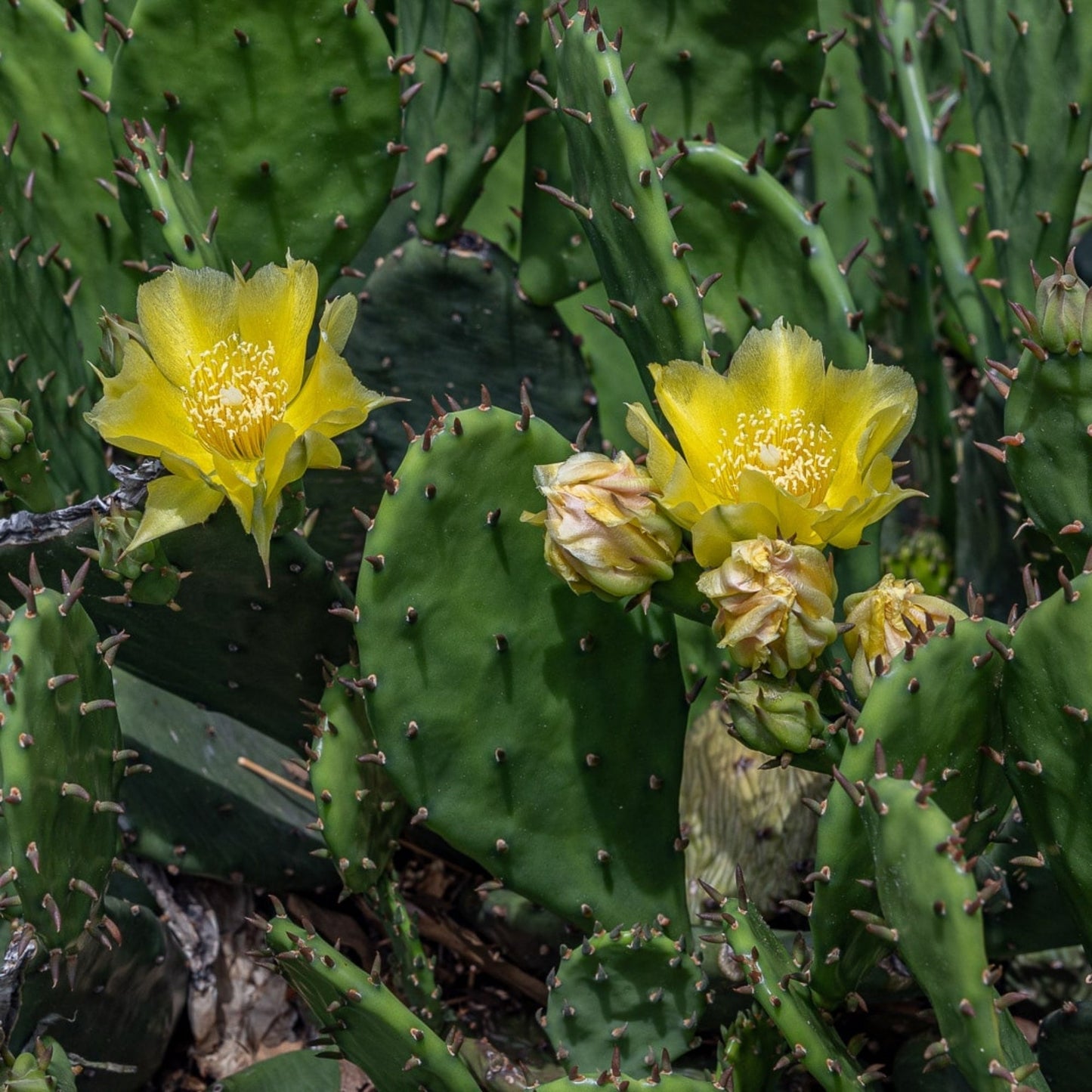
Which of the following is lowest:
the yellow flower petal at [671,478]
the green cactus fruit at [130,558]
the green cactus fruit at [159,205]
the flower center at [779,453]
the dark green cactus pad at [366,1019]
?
the dark green cactus pad at [366,1019]

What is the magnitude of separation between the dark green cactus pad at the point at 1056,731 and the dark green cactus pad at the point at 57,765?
775mm

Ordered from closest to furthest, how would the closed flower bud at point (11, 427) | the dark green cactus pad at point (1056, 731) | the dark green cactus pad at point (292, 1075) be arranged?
the dark green cactus pad at point (1056, 731)
the closed flower bud at point (11, 427)
the dark green cactus pad at point (292, 1075)

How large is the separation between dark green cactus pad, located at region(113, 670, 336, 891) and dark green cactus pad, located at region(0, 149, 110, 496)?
29 cm

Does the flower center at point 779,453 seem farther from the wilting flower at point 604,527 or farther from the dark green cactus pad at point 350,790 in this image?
the dark green cactus pad at point 350,790

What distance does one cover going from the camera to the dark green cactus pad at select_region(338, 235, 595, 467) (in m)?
1.65

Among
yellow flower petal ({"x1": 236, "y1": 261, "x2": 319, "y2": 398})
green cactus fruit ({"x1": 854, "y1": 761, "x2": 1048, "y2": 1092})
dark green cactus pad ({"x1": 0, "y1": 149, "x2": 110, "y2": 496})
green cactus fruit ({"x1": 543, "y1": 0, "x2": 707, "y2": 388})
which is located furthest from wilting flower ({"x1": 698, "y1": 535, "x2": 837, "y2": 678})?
dark green cactus pad ({"x1": 0, "y1": 149, "x2": 110, "y2": 496})

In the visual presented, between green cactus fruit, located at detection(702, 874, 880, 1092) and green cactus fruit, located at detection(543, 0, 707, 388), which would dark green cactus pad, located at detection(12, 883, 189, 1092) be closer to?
green cactus fruit, located at detection(702, 874, 880, 1092)

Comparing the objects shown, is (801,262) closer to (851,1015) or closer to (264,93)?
(264,93)

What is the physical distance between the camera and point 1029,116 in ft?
5.22

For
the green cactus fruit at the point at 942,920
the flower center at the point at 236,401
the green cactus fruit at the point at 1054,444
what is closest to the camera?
the green cactus fruit at the point at 942,920

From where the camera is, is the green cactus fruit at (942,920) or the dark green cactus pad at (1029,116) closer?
the green cactus fruit at (942,920)

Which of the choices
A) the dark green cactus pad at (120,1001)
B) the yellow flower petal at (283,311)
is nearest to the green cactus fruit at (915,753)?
the yellow flower petal at (283,311)

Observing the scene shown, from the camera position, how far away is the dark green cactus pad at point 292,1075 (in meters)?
1.48

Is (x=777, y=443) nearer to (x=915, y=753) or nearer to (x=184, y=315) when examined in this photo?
(x=915, y=753)
